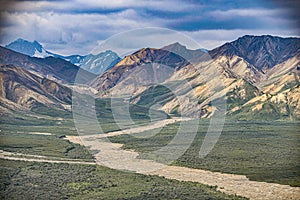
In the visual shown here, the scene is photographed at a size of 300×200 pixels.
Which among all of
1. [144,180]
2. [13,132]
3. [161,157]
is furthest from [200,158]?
[13,132]

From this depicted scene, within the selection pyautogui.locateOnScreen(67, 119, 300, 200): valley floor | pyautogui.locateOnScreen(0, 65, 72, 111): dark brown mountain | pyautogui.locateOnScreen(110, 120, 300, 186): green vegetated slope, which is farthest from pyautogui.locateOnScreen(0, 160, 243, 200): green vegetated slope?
pyautogui.locateOnScreen(0, 65, 72, 111): dark brown mountain

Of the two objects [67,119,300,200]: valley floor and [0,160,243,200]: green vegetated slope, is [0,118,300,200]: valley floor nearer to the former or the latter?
[67,119,300,200]: valley floor

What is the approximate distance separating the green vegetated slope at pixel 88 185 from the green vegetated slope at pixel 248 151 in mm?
10091

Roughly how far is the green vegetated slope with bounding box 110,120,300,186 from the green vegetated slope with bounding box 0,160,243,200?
10091mm

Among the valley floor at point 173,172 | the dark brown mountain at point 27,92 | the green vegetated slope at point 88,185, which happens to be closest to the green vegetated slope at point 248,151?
the valley floor at point 173,172

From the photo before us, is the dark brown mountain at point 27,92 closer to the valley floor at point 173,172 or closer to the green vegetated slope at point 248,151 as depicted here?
the green vegetated slope at point 248,151

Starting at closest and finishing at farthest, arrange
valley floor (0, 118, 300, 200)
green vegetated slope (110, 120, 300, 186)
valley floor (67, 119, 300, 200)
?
1. valley floor (67, 119, 300, 200)
2. valley floor (0, 118, 300, 200)
3. green vegetated slope (110, 120, 300, 186)

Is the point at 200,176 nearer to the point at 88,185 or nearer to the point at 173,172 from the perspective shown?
the point at 173,172

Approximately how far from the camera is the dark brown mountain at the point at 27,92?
146 meters

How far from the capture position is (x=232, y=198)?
142 feet

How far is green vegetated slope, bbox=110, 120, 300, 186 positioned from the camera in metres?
56.9

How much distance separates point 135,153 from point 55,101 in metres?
90.1

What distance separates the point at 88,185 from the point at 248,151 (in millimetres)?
33813

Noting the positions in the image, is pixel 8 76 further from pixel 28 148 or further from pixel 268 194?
pixel 268 194
